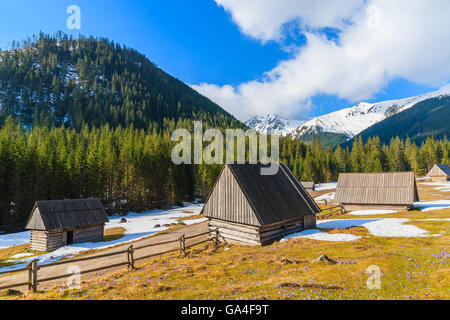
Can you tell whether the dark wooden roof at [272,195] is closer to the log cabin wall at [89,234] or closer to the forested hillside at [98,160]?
the log cabin wall at [89,234]

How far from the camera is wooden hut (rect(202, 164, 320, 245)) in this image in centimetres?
2188

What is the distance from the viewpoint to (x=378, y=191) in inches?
1622

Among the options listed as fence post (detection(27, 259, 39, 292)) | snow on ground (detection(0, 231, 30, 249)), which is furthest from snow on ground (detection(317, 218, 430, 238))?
snow on ground (detection(0, 231, 30, 249))

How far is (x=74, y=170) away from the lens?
63344 mm

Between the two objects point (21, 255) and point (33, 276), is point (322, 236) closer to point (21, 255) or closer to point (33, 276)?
point (33, 276)

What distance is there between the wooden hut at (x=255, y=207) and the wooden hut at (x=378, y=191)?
19377 mm

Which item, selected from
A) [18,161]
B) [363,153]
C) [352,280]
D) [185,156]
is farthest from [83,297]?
[363,153]

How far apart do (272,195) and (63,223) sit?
3058 cm

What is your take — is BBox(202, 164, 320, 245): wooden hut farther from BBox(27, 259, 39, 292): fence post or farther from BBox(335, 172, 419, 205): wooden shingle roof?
BBox(335, 172, 419, 205): wooden shingle roof

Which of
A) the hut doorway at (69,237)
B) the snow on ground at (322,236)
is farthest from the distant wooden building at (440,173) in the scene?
the hut doorway at (69,237)

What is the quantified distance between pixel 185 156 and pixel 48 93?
15610 centimetres

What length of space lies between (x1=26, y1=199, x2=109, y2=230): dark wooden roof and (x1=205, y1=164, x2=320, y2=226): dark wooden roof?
26409 millimetres

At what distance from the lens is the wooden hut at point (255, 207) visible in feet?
71.8

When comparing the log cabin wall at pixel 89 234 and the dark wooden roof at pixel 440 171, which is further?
the dark wooden roof at pixel 440 171
